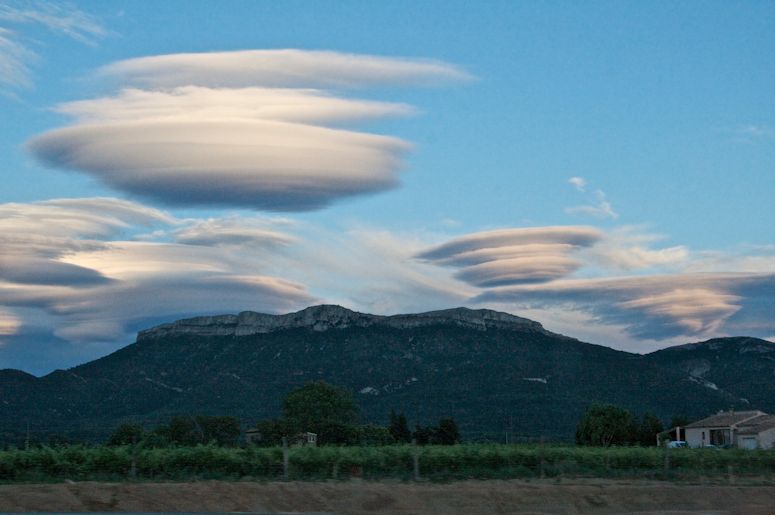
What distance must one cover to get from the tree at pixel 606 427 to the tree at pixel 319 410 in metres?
18.6

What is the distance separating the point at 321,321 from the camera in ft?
535

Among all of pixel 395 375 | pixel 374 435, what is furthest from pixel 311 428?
pixel 395 375

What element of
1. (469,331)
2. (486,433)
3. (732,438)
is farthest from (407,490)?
(469,331)

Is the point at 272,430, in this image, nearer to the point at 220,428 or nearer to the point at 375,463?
the point at 220,428

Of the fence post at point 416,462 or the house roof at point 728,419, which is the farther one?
the house roof at point 728,419

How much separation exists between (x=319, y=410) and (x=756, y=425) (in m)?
36.3

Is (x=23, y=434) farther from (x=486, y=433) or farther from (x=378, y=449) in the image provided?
(x=378, y=449)

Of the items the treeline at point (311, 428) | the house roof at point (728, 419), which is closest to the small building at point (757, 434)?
the house roof at point (728, 419)

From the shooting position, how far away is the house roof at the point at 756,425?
71.5 metres

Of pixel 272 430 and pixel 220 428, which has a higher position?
pixel 220 428

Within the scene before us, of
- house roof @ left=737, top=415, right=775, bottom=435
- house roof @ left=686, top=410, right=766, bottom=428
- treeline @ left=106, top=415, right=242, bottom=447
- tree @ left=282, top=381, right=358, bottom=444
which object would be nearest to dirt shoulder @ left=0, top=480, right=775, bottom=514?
house roof @ left=737, top=415, right=775, bottom=435

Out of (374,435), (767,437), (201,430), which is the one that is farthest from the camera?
(201,430)

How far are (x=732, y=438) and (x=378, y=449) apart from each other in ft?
143

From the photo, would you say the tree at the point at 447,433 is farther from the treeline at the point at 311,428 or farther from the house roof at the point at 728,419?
the house roof at the point at 728,419
